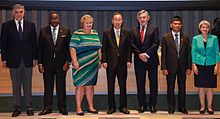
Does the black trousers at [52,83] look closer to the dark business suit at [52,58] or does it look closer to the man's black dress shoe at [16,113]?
the dark business suit at [52,58]

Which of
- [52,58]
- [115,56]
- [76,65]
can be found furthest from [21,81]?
[115,56]

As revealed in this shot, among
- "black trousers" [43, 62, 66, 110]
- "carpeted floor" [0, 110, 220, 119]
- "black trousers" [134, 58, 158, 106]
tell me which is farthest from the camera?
"black trousers" [134, 58, 158, 106]

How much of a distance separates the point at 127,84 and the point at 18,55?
4.96 ft

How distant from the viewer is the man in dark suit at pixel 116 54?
4543mm

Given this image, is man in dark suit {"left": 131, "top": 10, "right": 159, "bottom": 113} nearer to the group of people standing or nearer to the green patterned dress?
the group of people standing

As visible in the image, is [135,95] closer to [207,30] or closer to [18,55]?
[207,30]

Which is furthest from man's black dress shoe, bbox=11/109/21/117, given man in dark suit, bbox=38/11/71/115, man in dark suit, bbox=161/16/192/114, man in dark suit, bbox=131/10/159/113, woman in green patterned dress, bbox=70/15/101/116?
man in dark suit, bbox=161/16/192/114

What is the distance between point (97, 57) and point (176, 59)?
954 millimetres

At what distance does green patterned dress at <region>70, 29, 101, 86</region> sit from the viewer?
4488 mm

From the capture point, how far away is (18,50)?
4.45 meters

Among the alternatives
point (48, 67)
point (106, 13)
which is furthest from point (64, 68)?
point (106, 13)

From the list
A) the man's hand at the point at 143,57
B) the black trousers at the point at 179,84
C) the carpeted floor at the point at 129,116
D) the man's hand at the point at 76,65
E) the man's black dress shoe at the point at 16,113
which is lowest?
the carpeted floor at the point at 129,116

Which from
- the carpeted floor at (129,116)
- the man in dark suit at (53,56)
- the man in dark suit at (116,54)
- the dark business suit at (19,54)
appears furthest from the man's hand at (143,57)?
the dark business suit at (19,54)

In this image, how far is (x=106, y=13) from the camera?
662cm
